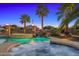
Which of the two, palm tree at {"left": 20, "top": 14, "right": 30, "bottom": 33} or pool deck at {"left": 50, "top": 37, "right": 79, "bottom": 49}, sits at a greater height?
palm tree at {"left": 20, "top": 14, "right": 30, "bottom": 33}

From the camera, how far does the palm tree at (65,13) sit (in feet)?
20.0

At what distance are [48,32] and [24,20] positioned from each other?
13.9 inches

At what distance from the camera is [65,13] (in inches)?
242

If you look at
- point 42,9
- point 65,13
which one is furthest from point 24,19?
point 65,13

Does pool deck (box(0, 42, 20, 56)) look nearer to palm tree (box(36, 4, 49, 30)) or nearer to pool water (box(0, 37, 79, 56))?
pool water (box(0, 37, 79, 56))

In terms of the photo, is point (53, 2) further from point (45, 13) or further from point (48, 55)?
point (48, 55)

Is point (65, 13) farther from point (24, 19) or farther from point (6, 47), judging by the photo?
point (6, 47)

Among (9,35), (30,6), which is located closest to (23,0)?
(30,6)

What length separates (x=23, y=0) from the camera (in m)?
6.12

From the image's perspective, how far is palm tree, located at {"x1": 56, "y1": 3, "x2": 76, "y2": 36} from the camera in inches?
241

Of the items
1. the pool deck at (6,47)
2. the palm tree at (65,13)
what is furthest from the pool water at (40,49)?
the palm tree at (65,13)

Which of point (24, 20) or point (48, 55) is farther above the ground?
point (24, 20)

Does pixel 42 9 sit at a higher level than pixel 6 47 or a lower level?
higher

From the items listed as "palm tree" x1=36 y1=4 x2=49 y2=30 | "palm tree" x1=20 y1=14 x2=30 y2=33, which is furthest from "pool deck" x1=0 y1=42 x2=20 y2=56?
"palm tree" x1=36 y1=4 x2=49 y2=30
